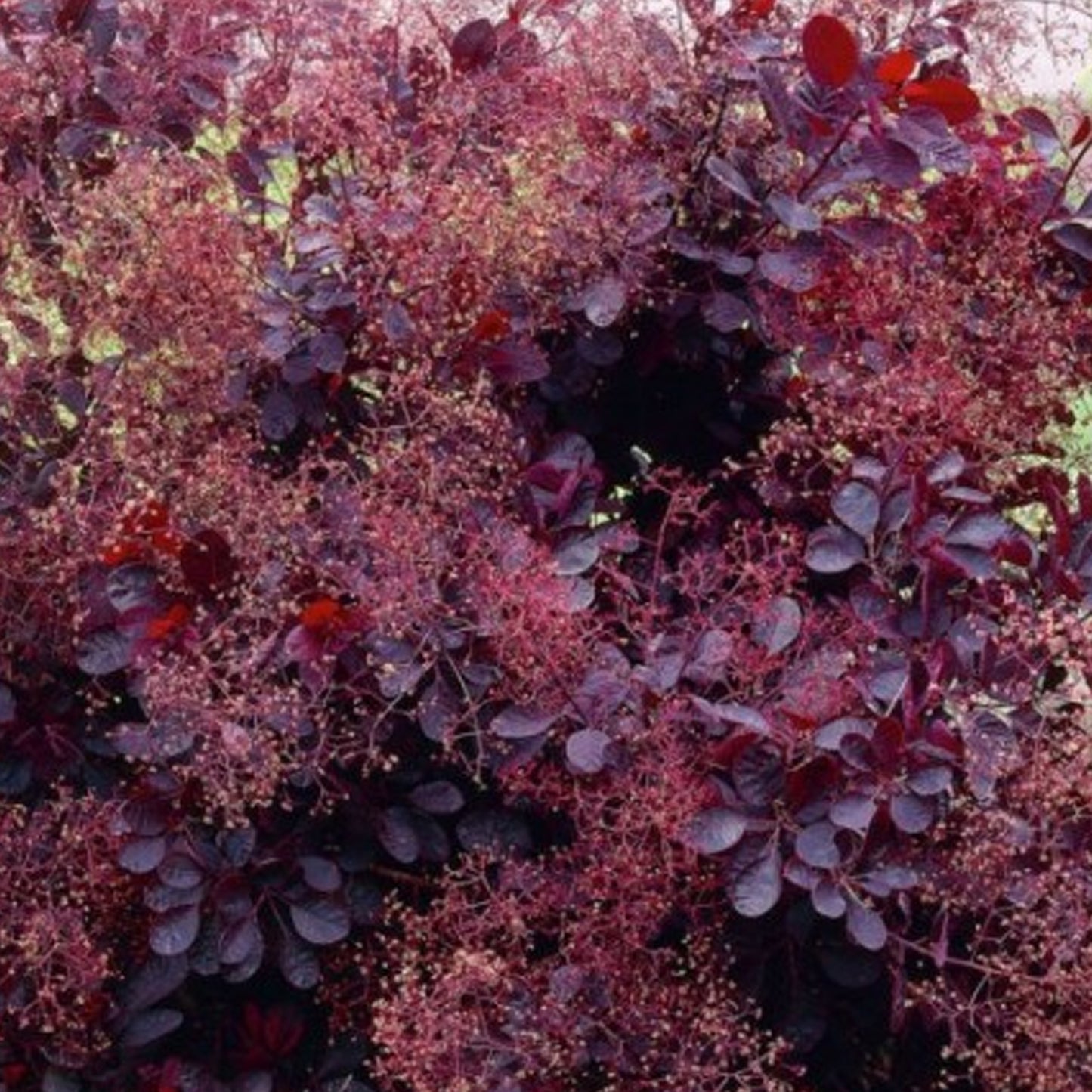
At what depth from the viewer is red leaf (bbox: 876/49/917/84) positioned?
255cm

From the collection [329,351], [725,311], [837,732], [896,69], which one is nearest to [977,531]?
[837,732]

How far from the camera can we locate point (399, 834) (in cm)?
256

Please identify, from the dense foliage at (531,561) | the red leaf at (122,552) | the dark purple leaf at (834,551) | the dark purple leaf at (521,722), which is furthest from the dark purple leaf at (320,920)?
the dark purple leaf at (834,551)

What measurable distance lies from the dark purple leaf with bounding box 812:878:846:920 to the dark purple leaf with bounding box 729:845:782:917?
38 millimetres

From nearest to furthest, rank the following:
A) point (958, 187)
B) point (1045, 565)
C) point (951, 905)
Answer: point (951, 905) < point (1045, 565) < point (958, 187)

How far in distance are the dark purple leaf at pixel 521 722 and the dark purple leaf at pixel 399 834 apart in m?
0.19

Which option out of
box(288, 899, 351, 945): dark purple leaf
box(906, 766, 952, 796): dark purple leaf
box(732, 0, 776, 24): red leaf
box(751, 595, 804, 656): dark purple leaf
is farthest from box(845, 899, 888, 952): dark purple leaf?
box(732, 0, 776, 24): red leaf

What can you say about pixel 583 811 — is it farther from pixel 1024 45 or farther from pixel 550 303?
pixel 1024 45

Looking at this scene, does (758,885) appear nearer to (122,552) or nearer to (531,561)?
(531,561)

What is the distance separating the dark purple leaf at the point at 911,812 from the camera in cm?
233

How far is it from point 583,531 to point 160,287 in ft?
1.77

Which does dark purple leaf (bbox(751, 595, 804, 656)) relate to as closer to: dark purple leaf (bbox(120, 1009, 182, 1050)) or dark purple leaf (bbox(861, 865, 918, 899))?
dark purple leaf (bbox(861, 865, 918, 899))

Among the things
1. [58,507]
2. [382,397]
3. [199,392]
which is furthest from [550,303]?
[58,507]

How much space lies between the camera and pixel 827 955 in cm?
256
